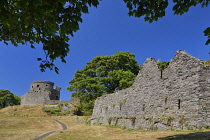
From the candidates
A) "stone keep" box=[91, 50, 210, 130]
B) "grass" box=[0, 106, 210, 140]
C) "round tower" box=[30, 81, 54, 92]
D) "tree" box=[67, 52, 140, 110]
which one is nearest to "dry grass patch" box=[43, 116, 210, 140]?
"grass" box=[0, 106, 210, 140]

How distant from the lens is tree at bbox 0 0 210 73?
5.49 meters

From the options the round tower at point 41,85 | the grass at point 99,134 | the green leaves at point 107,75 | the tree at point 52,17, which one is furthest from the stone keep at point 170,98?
the round tower at point 41,85

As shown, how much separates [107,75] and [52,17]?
29.1 meters

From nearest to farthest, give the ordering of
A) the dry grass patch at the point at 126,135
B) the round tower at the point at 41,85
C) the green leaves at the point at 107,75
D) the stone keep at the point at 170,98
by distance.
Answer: the dry grass patch at the point at 126,135 < the stone keep at the point at 170,98 < the green leaves at the point at 107,75 < the round tower at the point at 41,85

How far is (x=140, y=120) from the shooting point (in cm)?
1617

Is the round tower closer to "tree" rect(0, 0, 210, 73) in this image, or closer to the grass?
the grass

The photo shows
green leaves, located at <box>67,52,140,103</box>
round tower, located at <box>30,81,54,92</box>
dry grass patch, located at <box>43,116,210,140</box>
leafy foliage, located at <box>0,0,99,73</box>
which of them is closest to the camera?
leafy foliage, located at <box>0,0,99,73</box>

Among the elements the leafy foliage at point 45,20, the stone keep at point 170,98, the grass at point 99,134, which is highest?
the leafy foliage at point 45,20

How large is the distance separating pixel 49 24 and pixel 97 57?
108 feet

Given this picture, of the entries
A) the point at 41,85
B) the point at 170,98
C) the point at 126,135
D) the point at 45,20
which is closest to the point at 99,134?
the point at 126,135

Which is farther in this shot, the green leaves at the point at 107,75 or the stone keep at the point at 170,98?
the green leaves at the point at 107,75

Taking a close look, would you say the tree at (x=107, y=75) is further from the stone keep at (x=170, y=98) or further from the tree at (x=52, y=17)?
the tree at (x=52, y=17)

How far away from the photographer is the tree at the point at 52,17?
549 cm

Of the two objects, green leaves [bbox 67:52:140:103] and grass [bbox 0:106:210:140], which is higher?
green leaves [bbox 67:52:140:103]
